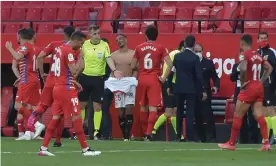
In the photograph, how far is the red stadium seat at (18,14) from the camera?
2525cm

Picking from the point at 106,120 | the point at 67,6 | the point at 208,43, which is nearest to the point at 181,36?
the point at 208,43

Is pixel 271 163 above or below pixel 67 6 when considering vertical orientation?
below

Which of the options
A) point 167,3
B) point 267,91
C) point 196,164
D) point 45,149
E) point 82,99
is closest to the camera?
point 196,164

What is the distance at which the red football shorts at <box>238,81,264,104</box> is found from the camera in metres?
15.8

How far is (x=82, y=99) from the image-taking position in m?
19.8

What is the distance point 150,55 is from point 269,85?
7.92ft

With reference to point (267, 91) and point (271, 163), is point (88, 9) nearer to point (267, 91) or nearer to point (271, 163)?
point (267, 91)

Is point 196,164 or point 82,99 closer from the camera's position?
point 196,164

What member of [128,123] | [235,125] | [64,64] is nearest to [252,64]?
[235,125]

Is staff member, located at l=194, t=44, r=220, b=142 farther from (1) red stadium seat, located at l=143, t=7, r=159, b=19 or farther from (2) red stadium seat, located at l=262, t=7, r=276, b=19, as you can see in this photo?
(1) red stadium seat, located at l=143, t=7, r=159, b=19

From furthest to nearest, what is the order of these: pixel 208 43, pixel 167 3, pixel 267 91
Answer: pixel 167 3 < pixel 208 43 < pixel 267 91

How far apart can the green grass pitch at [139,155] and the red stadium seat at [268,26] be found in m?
4.73

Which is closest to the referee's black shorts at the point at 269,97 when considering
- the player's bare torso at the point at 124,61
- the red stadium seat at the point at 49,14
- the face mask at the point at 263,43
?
the face mask at the point at 263,43

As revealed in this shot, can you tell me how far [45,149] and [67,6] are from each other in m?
11.0
